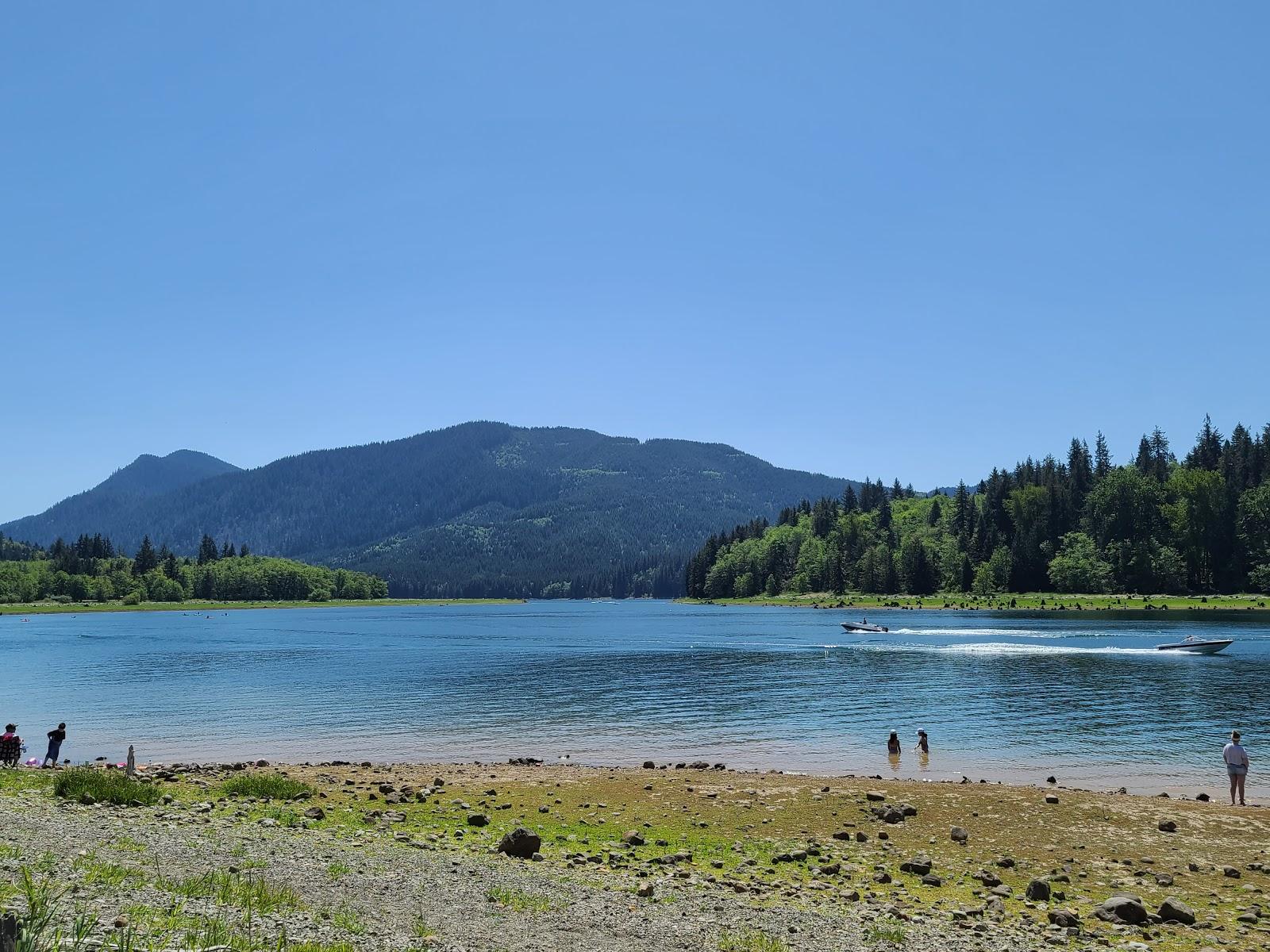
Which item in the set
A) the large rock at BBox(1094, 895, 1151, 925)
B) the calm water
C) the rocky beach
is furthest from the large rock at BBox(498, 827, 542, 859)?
the calm water

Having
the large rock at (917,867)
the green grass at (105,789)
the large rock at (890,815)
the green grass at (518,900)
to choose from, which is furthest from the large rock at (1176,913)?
the green grass at (105,789)

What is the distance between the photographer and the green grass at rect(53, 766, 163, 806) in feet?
82.0

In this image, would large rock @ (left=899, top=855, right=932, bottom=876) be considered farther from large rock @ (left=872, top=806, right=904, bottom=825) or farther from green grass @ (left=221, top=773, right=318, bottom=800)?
green grass @ (left=221, top=773, right=318, bottom=800)

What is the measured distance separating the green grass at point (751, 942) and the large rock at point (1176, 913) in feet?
25.9

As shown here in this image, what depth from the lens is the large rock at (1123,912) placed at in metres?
16.4

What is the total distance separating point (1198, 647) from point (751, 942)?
92692mm

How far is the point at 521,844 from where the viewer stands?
20.6 metres

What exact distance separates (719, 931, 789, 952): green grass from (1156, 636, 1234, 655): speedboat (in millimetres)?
89499

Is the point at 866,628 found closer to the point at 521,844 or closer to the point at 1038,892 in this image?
the point at 1038,892

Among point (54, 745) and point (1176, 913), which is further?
point (54, 745)

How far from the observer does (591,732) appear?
46.6 meters

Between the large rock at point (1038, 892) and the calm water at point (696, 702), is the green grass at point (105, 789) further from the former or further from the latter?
the large rock at point (1038, 892)

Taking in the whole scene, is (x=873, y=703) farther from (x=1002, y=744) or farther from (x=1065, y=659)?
(x=1065, y=659)

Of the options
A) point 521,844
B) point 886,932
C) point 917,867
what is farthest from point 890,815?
point 521,844
